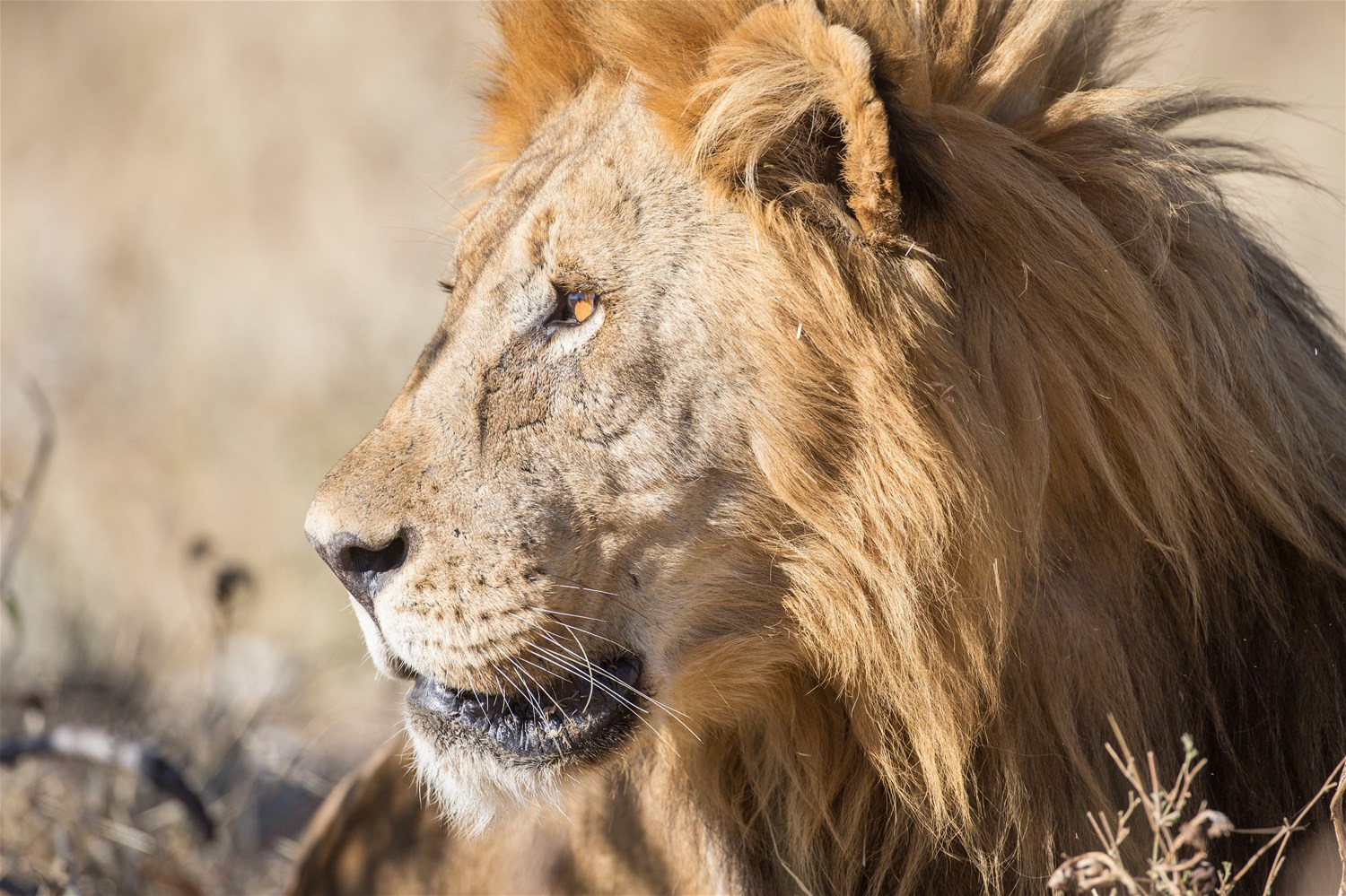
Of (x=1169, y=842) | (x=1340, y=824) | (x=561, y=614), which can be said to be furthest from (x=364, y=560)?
(x=1340, y=824)

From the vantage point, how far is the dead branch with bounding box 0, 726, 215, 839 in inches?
120

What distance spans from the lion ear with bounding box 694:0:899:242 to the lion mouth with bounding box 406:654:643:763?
796 millimetres

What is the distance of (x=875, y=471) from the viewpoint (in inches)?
81.7

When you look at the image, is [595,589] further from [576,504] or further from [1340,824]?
[1340,824]

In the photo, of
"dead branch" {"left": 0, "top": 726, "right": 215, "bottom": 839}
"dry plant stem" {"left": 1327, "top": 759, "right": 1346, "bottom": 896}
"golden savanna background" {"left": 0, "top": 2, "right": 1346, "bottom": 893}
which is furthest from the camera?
"golden savanna background" {"left": 0, "top": 2, "right": 1346, "bottom": 893}

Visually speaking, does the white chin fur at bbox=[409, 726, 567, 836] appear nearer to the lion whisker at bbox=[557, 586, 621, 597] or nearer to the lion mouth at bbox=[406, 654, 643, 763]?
the lion mouth at bbox=[406, 654, 643, 763]

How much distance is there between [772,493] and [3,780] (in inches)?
109

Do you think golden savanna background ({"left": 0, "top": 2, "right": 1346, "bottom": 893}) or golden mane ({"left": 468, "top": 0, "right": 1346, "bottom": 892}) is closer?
golden mane ({"left": 468, "top": 0, "right": 1346, "bottom": 892})

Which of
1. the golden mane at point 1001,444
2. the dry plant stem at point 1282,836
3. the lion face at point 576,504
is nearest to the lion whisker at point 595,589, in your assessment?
the lion face at point 576,504

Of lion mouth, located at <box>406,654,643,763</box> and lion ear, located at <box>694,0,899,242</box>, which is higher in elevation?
lion ear, located at <box>694,0,899,242</box>

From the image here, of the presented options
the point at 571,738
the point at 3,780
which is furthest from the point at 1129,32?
the point at 3,780

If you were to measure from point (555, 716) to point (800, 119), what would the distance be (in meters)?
1.03

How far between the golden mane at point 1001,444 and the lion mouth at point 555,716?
0.28m

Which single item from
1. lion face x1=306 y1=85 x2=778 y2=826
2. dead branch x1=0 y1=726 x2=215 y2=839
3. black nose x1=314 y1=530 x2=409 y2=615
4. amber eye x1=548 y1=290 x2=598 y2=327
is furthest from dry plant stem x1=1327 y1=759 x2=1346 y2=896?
dead branch x1=0 y1=726 x2=215 y2=839
